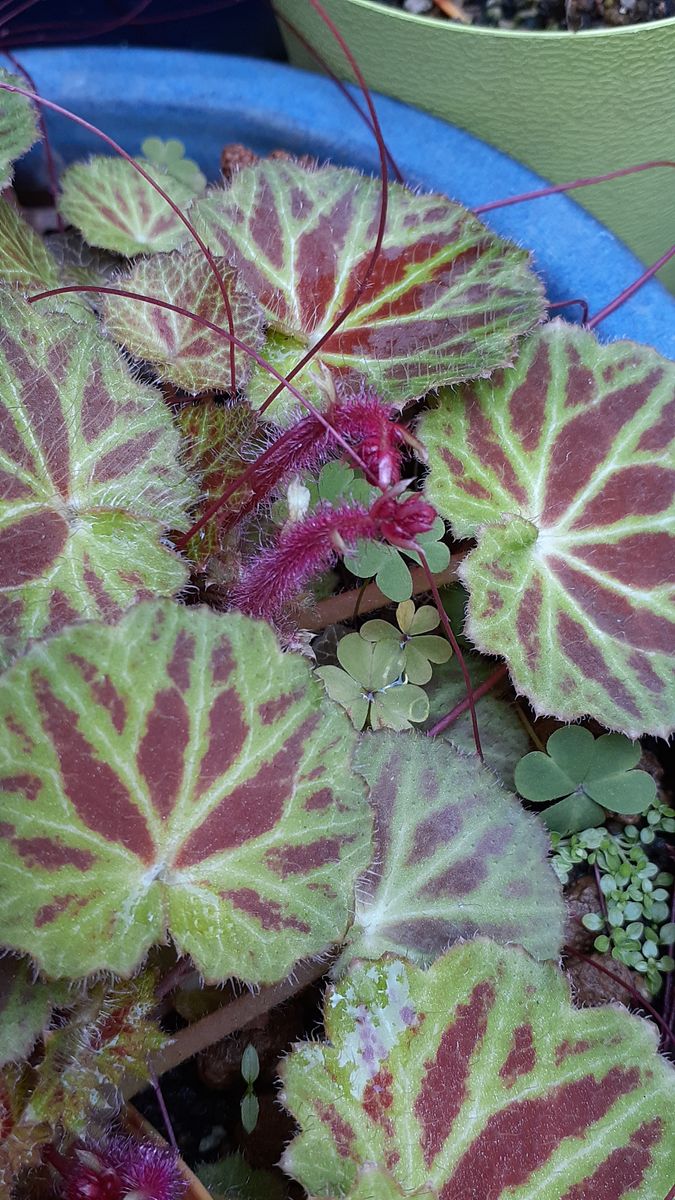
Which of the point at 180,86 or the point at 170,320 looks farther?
the point at 180,86

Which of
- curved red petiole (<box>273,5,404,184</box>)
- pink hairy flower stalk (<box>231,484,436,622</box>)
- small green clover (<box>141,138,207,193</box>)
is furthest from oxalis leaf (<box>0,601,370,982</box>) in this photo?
small green clover (<box>141,138,207,193</box>)

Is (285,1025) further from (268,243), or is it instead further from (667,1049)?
(268,243)

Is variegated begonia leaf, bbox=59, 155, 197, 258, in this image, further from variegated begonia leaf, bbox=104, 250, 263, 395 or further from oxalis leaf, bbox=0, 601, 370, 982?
oxalis leaf, bbox=0, 601, 370, 982

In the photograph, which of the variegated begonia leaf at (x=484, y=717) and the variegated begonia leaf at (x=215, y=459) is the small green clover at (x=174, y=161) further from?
the variegated begonia leaf at (x=484, y=717)

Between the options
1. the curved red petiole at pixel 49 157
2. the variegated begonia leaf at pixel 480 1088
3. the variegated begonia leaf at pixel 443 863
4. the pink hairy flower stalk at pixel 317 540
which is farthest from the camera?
the curved red petiole at pixel 49 157

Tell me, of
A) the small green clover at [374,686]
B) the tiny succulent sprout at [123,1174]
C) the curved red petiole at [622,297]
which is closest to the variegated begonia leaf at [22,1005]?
the tiny succulent sprout at [123,1174]

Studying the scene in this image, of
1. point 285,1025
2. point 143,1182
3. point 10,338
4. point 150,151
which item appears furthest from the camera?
point 150,151

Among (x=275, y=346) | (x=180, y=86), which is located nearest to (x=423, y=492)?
(x=275, y=346)
